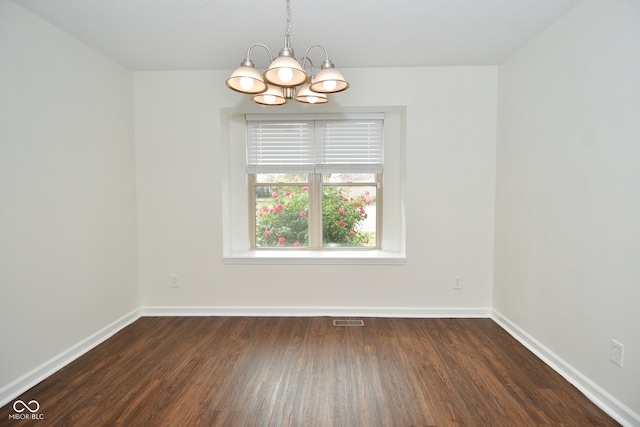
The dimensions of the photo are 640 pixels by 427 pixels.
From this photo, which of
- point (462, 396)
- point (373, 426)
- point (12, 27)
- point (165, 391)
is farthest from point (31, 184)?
point (462, 396)

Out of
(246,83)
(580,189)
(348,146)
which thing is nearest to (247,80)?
(246,83)

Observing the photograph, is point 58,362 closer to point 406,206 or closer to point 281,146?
point 281,146

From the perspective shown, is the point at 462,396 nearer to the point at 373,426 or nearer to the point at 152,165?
the point at 373,426

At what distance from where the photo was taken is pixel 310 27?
2.32 meters

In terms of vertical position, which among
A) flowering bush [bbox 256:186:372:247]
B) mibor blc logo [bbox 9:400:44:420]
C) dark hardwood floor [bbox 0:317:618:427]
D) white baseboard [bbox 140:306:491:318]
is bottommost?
A: mibor blc logo [bbox 9:400:44:420]

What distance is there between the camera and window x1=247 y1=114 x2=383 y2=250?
351 centimetres

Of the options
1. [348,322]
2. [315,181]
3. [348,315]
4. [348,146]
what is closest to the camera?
[348,322]

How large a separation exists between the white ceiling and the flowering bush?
145 cm

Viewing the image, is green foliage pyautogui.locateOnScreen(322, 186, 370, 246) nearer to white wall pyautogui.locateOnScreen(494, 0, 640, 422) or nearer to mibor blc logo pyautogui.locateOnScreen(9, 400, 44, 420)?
white wall pyautogui.locateOnScreen(494, 0, 640, 422)

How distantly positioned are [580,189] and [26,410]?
382 centimetres

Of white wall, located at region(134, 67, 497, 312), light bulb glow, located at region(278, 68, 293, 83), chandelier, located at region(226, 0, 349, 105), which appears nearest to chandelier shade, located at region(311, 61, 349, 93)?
chandelier, located at region(226, 0, 349, 105)

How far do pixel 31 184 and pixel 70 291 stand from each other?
34.7 inches

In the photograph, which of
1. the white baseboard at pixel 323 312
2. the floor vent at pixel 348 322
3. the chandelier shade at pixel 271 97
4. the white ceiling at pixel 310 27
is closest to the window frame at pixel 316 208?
the white baseboard at pixel 323 312

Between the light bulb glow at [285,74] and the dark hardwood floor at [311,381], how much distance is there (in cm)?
196
